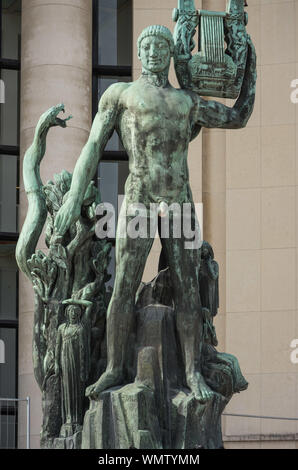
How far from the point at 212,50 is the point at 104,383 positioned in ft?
10.9

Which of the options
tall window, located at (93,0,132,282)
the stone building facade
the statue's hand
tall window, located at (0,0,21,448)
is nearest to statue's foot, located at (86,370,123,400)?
the statue's hand

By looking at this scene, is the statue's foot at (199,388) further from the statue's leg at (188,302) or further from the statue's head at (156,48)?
the statue's head at (156,48)

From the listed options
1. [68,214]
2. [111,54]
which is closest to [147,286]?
[68,214]

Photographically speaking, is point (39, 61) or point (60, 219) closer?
point (60, 219)

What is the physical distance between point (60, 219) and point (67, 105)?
1179cm

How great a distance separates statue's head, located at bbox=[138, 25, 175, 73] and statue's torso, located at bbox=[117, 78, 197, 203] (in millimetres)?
222

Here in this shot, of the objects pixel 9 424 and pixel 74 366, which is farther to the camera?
pixel 9 424

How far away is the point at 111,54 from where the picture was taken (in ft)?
87.8

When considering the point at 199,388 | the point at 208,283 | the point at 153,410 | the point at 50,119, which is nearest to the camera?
the point at 153,410

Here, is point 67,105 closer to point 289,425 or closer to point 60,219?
point 289,425

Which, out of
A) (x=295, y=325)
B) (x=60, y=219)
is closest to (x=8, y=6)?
(x=295, y=325)

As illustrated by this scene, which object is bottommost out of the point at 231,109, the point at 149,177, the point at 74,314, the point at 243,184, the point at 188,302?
the point at 74,314

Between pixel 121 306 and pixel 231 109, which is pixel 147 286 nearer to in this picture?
pixel 121 306

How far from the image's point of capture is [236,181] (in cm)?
2402
